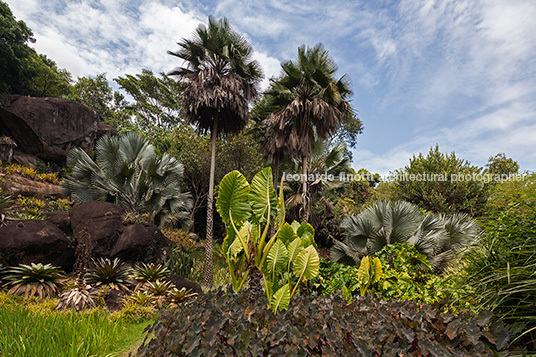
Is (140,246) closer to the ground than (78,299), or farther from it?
farther from it

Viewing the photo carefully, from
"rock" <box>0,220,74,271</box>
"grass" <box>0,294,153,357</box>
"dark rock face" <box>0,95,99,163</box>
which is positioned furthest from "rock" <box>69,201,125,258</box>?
"dark rock face" <box>0,95,99,163</box>

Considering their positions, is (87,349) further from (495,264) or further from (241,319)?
(495,264)

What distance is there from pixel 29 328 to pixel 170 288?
140 inches

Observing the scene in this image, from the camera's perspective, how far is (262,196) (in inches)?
217

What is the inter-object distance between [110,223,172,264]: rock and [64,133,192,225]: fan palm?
3.24 m

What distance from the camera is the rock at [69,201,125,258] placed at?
301 inches

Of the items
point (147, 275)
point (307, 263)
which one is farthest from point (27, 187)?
point (307, 263)

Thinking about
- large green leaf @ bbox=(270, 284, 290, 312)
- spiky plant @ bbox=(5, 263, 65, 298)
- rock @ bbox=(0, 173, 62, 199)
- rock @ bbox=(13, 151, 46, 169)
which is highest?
rock @ bbox=(13, 151, 46, 169)

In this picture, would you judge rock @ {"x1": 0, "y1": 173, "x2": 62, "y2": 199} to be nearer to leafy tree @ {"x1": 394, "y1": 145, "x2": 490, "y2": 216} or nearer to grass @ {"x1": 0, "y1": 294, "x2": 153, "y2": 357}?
grass @ {"x1": 0, "y1": 294, "x2": 153, "y2": 357}

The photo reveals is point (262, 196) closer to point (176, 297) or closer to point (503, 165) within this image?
point (176, 297)

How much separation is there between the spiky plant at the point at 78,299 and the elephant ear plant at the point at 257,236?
3.01m

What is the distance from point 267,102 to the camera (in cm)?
1345

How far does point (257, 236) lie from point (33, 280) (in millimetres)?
5228

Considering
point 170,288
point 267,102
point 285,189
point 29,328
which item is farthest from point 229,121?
point 29,328
